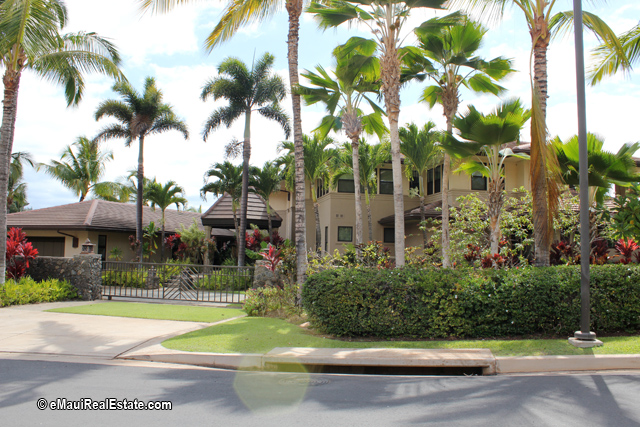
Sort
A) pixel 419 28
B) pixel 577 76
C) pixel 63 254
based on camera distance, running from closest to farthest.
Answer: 1. pixel 577 76
2. pixel 419 28
3. pixel 63 254

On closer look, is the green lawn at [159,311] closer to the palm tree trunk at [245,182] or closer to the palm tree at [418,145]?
the palm tree trunk at [245,182]

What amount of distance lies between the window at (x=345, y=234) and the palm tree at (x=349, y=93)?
640cm

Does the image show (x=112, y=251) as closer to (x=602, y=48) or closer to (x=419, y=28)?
(x=419, y=28)

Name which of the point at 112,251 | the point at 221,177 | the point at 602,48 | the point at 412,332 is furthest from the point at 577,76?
the point at 112,251

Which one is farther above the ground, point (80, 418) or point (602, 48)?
point (602, 48)

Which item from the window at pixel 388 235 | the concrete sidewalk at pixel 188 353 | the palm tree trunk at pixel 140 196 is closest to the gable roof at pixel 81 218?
the palm tree trunk at pixel 140 196

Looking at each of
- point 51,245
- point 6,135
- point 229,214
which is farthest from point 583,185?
point 51,245

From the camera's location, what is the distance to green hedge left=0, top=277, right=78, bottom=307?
12.7m

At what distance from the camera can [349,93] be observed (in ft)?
50.5

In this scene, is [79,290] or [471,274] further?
[79,290]

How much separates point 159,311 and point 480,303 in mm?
8445

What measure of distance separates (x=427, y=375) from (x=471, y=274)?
8.70 feet

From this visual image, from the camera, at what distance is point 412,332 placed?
8375 mm

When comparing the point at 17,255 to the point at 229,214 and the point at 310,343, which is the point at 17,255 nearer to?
the point at 310,343
